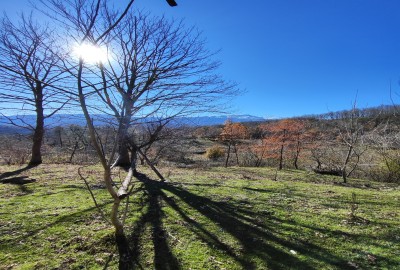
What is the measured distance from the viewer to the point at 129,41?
665 centimetres

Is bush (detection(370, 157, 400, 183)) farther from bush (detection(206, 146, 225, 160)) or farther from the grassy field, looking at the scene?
bush (detection(206, 146, 225, 160))

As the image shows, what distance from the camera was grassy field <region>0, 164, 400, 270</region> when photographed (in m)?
3.28

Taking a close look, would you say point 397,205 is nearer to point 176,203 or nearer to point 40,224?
point 176,203

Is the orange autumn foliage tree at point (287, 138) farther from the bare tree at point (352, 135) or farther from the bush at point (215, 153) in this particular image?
the bare tree at point (352, 135)

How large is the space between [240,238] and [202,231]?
58 centimetres

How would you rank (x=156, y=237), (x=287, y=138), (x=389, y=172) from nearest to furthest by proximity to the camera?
(x=156, y=237) → (x=389, y=172) → (x=287, y=138)

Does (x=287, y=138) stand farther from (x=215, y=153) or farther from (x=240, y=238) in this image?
(x=240, y=238)

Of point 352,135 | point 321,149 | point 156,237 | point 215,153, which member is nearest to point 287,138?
point 321,149

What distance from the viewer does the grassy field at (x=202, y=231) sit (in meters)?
3.28

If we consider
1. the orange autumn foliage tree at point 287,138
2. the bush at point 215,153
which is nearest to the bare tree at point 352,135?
the orange autumn foliage tree at point 287,138

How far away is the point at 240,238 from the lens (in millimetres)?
3941

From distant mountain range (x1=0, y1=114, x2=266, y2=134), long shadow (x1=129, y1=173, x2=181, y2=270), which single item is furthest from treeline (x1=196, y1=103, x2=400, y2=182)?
long shadow (x1=129, y1=173, x2=181, y2=270)

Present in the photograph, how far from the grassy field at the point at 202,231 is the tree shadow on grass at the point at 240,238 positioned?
0.5 inches

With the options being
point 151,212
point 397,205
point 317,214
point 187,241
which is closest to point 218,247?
point 187,241
